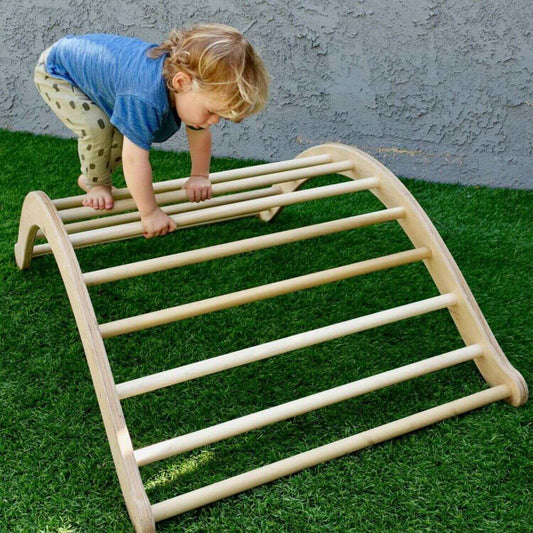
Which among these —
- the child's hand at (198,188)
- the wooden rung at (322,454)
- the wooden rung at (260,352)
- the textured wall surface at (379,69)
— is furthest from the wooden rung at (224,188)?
the textured wall surface at (379,69)

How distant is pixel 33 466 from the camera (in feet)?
4.77

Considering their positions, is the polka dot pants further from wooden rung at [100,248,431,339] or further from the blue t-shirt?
wooden rung at [100,248,431,339]

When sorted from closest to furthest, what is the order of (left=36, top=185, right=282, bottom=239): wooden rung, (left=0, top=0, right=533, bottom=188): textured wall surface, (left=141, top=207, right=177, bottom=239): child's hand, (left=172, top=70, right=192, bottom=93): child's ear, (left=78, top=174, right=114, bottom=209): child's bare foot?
1. (left=172, top=70, right=192, bottom=93): child's ear
2. (left=141, top=207, right=177, bottom=239): child's hand
3. (left=78, top=174, right=114, bottom=209): child's bare foot
4. (left=36, top=185, right=282, bottom=239): wooden rung
5. (left=0, top=0, right=533, bottom=188): textured wall surface

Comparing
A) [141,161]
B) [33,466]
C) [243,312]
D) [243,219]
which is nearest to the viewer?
[33,466]

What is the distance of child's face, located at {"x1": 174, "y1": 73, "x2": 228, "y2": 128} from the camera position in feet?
4.91

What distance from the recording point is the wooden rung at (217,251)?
1496 mm

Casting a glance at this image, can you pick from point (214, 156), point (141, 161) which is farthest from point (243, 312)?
point (214, 156)

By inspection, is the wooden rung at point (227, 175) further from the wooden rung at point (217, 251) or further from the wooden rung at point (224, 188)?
the wooden rung at point (217, 251)

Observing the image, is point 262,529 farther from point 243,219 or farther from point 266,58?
point 266,58

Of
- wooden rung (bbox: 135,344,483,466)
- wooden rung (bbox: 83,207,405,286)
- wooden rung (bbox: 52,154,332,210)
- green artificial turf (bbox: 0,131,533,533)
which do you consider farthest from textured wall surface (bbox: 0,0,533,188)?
wooden rung (bbox: 135,344,483,466)

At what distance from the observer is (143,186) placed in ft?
5.25

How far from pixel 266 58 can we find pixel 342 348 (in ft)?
5.81

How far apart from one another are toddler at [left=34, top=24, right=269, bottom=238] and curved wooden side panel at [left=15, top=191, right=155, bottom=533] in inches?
8.0

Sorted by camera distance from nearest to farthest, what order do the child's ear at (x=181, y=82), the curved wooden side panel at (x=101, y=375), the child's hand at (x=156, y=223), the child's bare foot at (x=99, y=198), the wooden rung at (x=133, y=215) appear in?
1. the curved wooden side panel at (x=101, y=375)
2. the child's ear at (x=181, y=82)
3. the child's hand at (x=156, y=223)
4. the child's bare foot at (x=99, y=198)
5. the wooden rung at (x=133, y=215)
